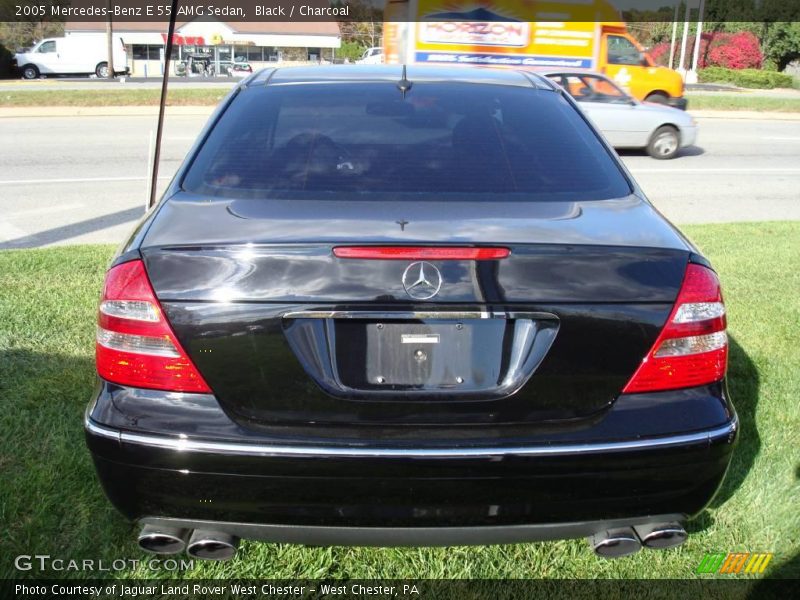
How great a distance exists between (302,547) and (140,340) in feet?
3.57

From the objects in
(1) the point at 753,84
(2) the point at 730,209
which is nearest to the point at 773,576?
(2) the point at 730,209

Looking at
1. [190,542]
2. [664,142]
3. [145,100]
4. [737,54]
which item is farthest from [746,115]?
[737,54]

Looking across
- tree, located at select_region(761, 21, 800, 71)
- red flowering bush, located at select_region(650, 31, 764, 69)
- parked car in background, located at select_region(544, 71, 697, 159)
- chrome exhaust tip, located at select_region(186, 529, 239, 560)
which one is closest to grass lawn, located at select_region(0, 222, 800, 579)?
chrome exhaust tip, located at select_region(186, 529, 239, 560)

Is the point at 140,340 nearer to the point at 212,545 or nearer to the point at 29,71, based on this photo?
the point at 212,545

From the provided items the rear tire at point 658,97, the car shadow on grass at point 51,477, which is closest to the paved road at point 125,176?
the rear tire at point 658,97

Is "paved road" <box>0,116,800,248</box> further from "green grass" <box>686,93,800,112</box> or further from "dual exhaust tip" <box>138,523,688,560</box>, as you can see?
"dual exhaust tip" <box>138,523,688,560</box>

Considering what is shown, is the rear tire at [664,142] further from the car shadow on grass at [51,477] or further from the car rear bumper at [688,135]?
the car shadow on grass at [51,477]

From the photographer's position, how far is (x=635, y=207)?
2639 mm

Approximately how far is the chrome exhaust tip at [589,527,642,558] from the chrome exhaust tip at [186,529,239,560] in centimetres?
106

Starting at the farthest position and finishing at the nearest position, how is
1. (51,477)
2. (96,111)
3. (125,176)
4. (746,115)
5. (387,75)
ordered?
(746,115), (96,111), (125,176), (387,75), (51,477)

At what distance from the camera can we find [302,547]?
9.55ft

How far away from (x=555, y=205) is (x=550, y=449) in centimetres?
80

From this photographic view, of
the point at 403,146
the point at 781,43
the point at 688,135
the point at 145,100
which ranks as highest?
the point at 781,43

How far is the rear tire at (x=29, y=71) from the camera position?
39.2 meters
